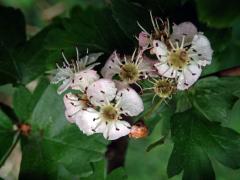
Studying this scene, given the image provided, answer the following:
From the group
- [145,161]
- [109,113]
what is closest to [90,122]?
[109,113]

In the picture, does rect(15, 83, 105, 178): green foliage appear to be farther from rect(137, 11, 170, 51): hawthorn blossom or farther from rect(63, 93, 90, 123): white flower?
rect(137, 11, 170, 51): hawthorn blossom

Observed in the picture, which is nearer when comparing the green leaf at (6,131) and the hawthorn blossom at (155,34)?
the hawthorn blossom at (155,34)

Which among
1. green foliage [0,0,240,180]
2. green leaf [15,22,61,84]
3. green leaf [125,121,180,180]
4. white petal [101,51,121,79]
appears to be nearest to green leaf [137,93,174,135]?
green foliage [0,0,240,180]

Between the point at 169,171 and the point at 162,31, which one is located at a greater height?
the point at 162,31

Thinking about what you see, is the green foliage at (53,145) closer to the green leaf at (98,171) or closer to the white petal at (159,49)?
the green leaf at (98,171)

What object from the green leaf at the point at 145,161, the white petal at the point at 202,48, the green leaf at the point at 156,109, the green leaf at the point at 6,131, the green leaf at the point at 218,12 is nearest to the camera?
the green leaf at the point at 218,12

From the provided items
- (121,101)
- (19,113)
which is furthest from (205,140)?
(19,113)

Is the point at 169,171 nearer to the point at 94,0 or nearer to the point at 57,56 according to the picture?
the point at 57,56

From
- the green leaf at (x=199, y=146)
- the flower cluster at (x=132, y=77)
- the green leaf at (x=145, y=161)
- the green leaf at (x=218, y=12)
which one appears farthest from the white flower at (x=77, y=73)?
the green leaf at (x=145, y=161)
